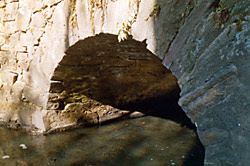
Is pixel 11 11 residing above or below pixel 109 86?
above

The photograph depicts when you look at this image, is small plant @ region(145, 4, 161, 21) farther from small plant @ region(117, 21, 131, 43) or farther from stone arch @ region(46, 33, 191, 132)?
stone arch @ region(46, 33, 191, 132)

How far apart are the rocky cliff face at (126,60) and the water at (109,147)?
0.35m

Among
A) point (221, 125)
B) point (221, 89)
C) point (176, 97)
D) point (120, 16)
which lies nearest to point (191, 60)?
point (221, 89)

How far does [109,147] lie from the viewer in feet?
10.3

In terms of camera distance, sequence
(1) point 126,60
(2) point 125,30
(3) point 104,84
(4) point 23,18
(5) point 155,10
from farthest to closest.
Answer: (3) point 104,84 → (1) point 126,60 → (4) point 23,18 → (2) point 125,30 → (5) point 155,10

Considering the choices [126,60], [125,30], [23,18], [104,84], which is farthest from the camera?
[104,84]

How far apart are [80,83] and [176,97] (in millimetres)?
2482

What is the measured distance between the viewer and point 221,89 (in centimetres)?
124

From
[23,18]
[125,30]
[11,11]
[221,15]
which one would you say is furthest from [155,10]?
[11,11]

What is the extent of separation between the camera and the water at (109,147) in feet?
8.98

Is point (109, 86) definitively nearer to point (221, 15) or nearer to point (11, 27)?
point (11, 27)

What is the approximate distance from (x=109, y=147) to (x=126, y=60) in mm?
1317

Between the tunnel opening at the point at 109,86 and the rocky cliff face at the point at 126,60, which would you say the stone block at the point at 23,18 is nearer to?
the rocky cliff face at the point at 126,60

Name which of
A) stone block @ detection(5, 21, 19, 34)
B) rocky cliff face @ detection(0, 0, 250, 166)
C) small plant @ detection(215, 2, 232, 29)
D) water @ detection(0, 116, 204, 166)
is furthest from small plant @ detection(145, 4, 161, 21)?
stone block @ detection(5, 21, 19, 34)
